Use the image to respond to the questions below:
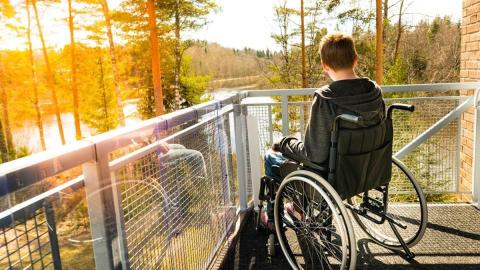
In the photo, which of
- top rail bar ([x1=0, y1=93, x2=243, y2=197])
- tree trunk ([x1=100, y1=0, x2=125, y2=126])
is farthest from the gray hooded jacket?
tree trunk ([x1=100, y1=0, x2=125, y2=126])

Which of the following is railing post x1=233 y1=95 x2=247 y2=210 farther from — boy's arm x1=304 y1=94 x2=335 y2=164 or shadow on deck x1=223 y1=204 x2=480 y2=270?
boy's arm x1=304 y1=94 x2=335 y2=164

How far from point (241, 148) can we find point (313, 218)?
43.4 inches

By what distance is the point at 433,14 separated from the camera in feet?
64.6

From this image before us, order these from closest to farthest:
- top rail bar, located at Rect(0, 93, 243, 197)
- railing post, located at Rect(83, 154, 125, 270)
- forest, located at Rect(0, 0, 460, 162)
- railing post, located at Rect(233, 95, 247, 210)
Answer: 1. top rail bar, located at Rect(0, 93, 243, 197)
2. railing post, located at Rect(83, 154, 125, 270)
3. railing post, located at Rect(233, 95, 247, 210)
4. forest, located at Rect(0, 0, 460, 162)

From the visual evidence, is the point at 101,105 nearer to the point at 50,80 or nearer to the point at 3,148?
the point at 50,80

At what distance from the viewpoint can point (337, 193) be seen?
1847 millimetres

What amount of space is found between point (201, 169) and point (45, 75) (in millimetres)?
27659

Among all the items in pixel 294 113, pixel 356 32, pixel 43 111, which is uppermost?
pixel 356 32

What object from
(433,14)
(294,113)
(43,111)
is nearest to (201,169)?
(294,113)

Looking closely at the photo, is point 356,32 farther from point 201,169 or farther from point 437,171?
point 201,169

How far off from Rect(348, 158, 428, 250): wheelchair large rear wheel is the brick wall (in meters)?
0.52

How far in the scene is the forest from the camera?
22.0 m

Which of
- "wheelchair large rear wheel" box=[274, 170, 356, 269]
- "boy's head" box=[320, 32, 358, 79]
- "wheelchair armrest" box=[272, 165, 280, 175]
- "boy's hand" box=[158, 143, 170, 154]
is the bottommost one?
"wheelchair large rear wheel" box=[274, 170, 356, 269]

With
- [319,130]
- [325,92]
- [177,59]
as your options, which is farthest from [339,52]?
[177,59]
